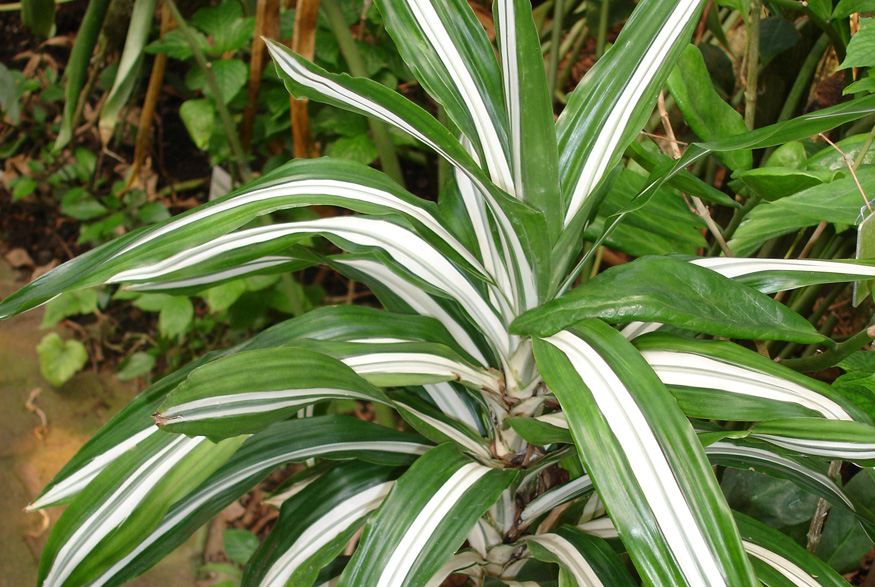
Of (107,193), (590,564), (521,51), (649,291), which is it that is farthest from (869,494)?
(107,193)

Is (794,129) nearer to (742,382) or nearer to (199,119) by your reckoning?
(742,382)

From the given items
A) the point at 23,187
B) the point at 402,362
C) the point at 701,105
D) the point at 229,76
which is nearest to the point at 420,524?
the point at 402,362

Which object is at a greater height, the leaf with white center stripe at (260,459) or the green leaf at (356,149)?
the green leaf at (356,149)

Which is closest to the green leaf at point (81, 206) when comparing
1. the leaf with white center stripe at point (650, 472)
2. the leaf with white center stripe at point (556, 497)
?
the leaf with white center stripe at point (556, 497)

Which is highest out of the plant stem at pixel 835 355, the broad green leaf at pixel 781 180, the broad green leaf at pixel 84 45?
the broad green leaf at pixel 84 45

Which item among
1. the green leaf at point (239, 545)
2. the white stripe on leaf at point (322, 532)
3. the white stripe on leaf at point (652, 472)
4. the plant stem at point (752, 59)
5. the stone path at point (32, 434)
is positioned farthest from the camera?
the stone path at point (32, 434)

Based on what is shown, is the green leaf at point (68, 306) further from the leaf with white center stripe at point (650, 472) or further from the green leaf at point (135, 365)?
the leaf with white center stripe at point (650, 472)
